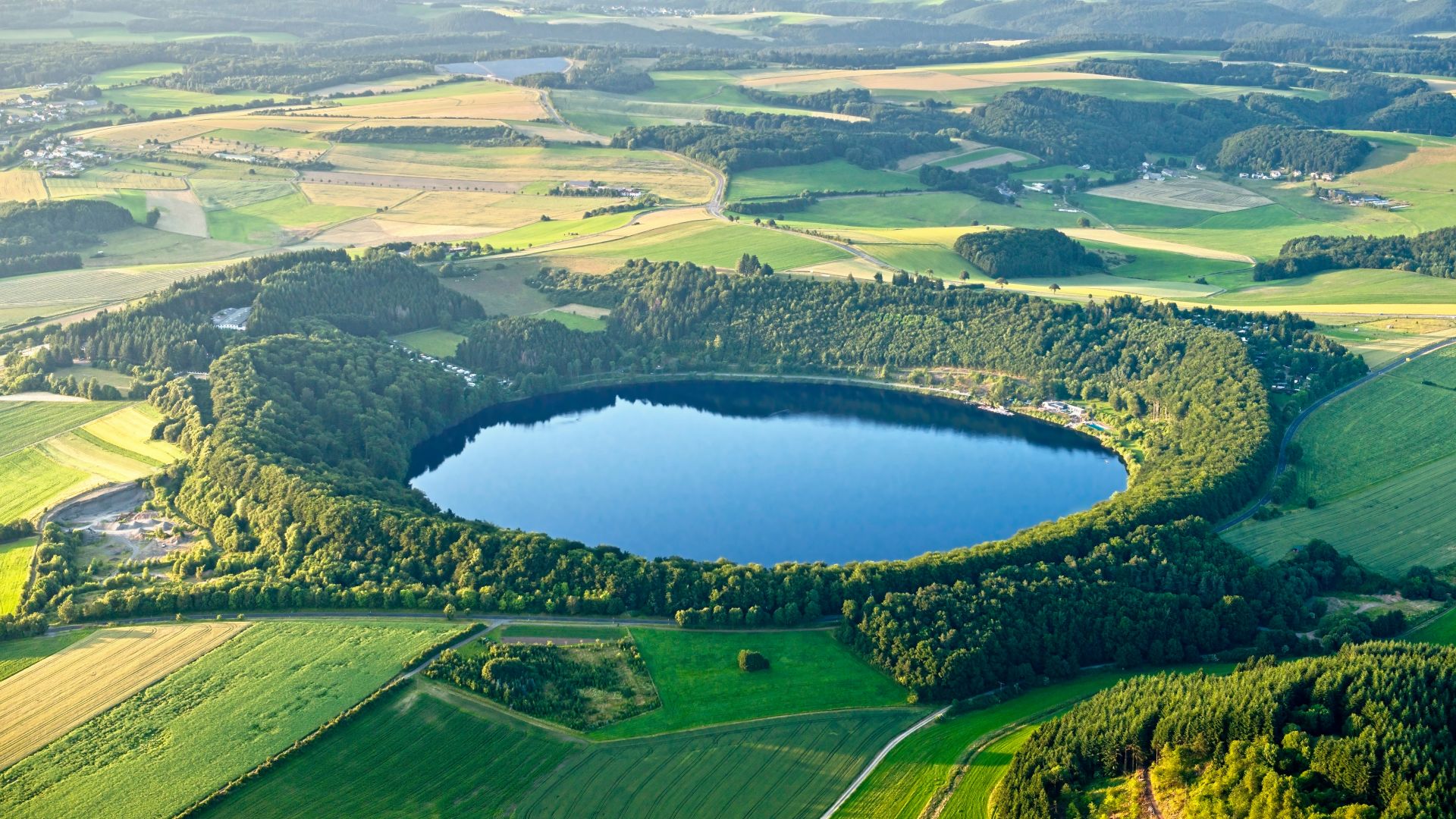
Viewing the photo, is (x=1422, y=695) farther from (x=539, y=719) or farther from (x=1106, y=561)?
(x=539, y=719)

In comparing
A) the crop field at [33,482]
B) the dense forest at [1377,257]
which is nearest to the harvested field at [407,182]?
the crop field at [33,482]

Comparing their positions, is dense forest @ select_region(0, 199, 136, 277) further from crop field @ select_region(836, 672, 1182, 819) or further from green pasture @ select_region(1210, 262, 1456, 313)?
green pasture @ select_region(1210, 262, 1456, 313)

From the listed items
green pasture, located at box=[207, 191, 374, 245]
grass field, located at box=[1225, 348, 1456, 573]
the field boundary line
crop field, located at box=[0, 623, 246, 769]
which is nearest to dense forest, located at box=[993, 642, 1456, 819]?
grass field, located at box=[1225, 348, 1456, 573]

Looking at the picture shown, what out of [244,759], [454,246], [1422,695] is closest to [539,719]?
[244,759]

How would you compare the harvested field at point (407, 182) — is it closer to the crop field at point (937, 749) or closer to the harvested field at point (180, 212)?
the harvested field at point (180, 212)

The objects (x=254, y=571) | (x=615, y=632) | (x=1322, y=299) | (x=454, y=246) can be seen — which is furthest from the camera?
(x=454, y=246)

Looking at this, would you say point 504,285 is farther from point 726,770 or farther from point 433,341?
point 726,770

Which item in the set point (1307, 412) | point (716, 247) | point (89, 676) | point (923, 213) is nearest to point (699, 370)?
point (716, 247)
